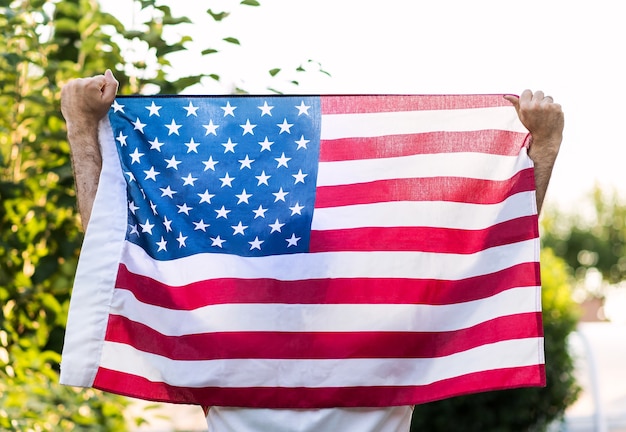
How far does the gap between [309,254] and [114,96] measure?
87 centimetres

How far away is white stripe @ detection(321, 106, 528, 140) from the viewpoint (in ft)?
10.4

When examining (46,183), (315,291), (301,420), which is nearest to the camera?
(301,420)

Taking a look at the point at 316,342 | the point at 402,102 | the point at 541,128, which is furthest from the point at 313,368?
the point at 541,128

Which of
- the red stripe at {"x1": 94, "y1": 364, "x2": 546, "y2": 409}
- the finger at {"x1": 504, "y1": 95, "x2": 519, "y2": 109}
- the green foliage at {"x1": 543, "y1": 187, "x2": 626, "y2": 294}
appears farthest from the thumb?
the green foliage at {"x1": 543, "y1": 187, "x2": 626, "y2": 294}

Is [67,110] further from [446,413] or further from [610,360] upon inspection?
[610,360]

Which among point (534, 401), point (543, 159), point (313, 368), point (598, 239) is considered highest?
point (543, 159)

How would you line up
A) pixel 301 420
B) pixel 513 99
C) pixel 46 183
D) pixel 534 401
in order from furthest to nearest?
1. pixel 534 401
2. pixel 46 183
3. pixel 513 99
4. pixel 301 420

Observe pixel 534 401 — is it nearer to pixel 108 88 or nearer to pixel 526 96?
pixel 526 96

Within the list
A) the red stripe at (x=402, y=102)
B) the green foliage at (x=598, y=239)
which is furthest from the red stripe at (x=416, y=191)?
the green foliage at (x=598, y=239)

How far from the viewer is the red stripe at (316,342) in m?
2.94

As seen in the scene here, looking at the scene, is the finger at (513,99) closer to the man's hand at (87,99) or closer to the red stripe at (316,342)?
the red stripe at (316,342)

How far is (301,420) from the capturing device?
2.91 metres

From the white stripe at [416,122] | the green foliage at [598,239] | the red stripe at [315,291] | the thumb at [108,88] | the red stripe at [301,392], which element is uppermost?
the thumb at [108,88]

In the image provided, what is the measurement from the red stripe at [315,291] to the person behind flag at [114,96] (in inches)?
13.0
